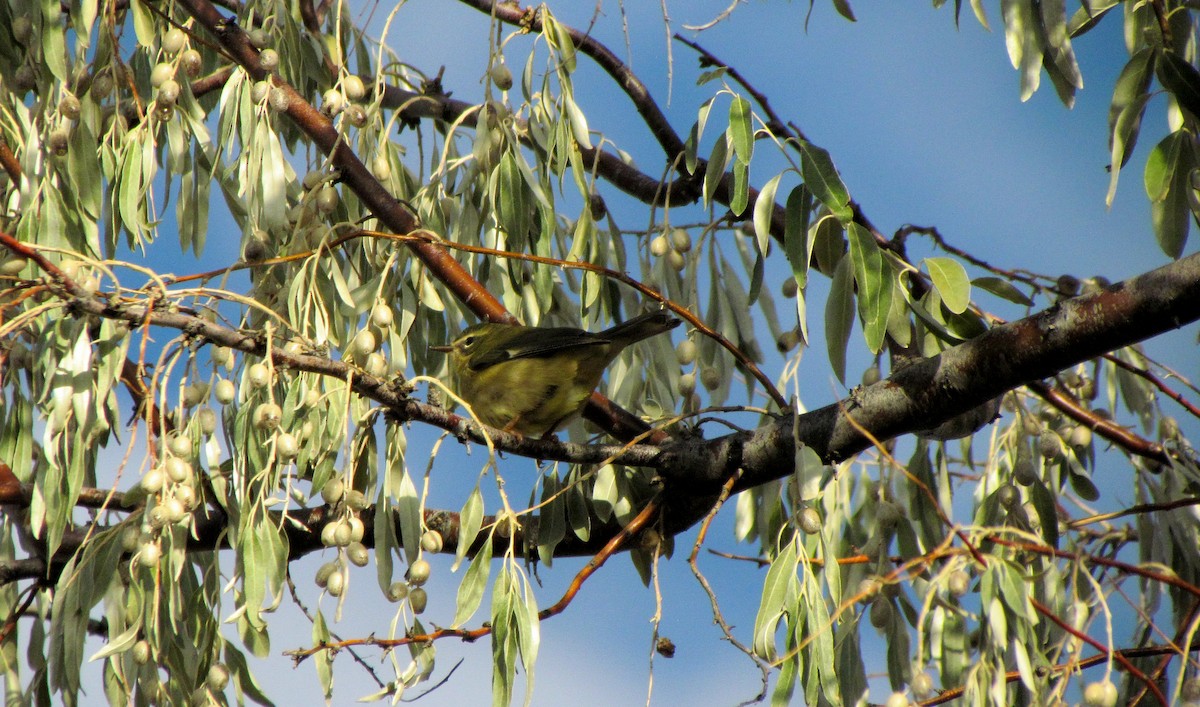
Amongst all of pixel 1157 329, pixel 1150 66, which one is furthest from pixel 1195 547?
pixel 1150 66

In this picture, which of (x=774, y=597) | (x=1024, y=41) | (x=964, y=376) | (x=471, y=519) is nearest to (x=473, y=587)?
(x=471, y=519)

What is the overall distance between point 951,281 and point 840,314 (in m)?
0.25

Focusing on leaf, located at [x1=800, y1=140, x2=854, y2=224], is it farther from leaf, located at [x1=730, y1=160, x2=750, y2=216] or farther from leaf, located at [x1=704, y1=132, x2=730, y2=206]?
leaf, located at [x1=704, y1=132, x2=730, y2=206]

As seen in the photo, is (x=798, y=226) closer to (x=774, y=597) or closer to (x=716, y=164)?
(x=716, y=164)

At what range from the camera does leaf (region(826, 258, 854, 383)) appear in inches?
91.4

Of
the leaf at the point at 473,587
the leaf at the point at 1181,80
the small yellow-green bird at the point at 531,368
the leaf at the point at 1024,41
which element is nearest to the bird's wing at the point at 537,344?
the small yellow-green bird at the point at 531,368

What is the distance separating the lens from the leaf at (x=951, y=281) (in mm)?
2162

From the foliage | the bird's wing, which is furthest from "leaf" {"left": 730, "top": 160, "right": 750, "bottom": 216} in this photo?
the bird's wing

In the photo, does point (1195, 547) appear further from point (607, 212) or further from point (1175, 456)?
point (607, 212)

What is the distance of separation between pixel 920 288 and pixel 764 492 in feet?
2.38

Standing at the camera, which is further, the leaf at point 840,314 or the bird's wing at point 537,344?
the bird's wing at point 537,344

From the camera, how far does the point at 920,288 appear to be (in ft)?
9.95

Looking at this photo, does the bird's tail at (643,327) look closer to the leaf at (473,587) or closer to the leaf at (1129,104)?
the leaf at (473,587)

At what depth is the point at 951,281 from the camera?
219 centimetres
